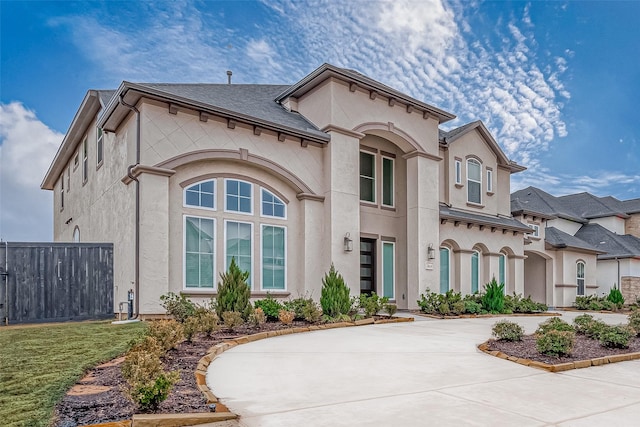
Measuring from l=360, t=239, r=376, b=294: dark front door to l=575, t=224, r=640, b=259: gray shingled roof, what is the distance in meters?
16.5

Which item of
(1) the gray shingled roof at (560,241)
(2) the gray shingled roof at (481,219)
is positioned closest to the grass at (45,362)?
(2) the gray shingled roof at (481,219)

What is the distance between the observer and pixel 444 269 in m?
17.7

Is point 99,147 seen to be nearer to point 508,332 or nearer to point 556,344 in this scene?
point 508,332

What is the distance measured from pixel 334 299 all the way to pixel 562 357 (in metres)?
Result: 5.58

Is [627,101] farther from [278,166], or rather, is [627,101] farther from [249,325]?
[249,325]

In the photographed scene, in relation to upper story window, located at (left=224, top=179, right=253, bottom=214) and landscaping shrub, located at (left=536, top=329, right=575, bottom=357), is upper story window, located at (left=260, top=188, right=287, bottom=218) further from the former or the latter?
landscaping shrub, located at (left=536, top=329, right=575, bottom=357)

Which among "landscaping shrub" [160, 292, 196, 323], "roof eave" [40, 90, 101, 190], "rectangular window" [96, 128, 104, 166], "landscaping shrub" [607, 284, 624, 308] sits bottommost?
"landscaping shrub" [607, 284, 624, 308]

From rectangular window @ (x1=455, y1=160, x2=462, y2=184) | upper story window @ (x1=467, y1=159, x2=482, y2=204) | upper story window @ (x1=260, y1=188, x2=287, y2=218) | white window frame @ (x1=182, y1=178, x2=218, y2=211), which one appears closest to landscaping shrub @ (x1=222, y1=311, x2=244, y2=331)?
white window frame @ (x1=182, y1=178, x2=218, y2=211)

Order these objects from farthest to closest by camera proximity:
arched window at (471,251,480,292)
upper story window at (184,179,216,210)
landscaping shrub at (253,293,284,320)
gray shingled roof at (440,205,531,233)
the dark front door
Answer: arched window at (471,251,480,292) < gray shingled roof at (440,205,531,233) < the dark front door < upper story window at (184,179,216,210) < landscaping shrub at (253,293,284,320)

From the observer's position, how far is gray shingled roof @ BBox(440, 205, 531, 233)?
17.4 meters

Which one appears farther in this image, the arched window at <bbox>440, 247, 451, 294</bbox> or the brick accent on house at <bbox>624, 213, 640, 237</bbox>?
the brick accent on house at <bbox>624, 213, 640, 237</bbox>

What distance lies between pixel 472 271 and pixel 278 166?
9.43 meters

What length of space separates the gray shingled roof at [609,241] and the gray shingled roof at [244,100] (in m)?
20.1

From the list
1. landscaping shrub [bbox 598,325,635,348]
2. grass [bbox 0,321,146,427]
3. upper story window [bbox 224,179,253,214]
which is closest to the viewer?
grass [bbox 0,321,146,427]
